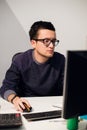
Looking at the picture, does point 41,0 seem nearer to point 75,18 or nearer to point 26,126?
point 75,18

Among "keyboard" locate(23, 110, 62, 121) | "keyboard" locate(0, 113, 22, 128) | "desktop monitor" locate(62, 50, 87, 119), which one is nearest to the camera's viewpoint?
A: "desktop monitor" locate(62, 50, 87, 119)

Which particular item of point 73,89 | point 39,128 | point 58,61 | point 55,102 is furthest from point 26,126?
point 58,61

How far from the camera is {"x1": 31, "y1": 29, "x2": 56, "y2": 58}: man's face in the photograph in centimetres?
222

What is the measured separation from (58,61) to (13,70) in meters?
0.41

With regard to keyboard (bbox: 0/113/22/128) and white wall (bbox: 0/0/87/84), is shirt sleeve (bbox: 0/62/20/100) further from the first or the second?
white wall (bbox: 0/0/87/84)

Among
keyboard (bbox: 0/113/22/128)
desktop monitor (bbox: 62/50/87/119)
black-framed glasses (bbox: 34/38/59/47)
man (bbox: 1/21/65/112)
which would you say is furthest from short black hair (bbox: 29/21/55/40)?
desktop monitor (bbox: 62/50/87/119)

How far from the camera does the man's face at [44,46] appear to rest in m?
2.22

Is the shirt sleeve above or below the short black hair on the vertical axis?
below

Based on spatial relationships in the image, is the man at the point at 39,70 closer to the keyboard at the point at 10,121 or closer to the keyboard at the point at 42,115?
the keyboard at the point at 42,115

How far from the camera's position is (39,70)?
2.27 metres

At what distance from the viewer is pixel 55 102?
1916mm

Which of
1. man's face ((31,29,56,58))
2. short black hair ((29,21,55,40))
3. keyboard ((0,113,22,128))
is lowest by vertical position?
keyboard ((0,113,22,128))

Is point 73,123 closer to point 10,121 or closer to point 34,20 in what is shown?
point 10,121

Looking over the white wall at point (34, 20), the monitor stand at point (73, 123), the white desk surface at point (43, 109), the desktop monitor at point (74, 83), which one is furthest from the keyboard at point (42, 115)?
the white wall at point (34, 20)
